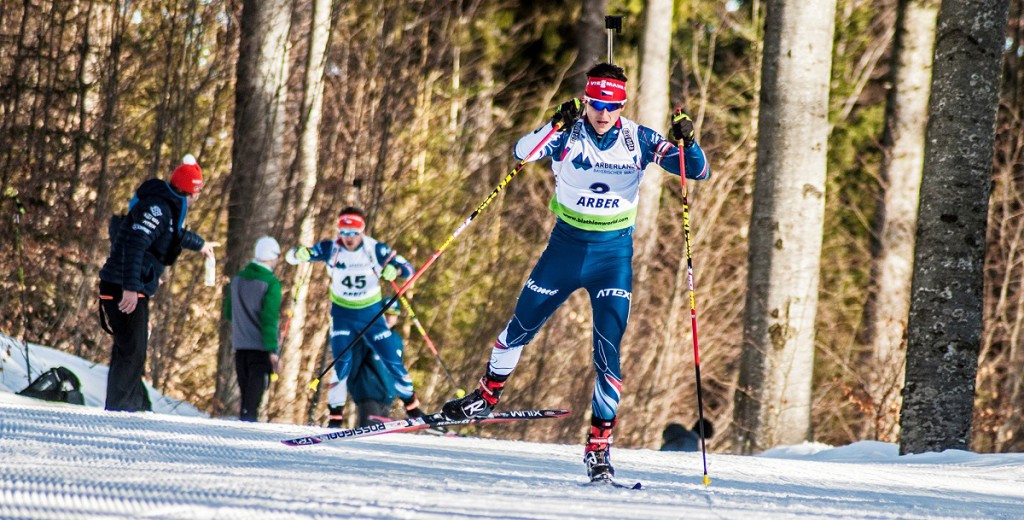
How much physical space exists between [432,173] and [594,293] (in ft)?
42.0

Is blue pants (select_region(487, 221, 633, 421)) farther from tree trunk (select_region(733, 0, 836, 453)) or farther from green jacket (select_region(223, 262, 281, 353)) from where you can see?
tree trunk (select_region(733, 0, 836, 453))

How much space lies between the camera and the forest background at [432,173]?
1291cm

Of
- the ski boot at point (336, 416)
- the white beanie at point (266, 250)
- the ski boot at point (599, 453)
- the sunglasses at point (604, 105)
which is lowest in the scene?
the ski boot at point (336, 416)

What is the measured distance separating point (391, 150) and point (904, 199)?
772 centimetres

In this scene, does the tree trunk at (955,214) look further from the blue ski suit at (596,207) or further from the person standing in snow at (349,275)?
the person standing in snow at (349,275)

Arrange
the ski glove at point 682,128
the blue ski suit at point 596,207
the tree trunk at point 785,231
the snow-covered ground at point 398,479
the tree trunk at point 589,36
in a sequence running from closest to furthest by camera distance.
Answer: the snow-covered ground at point 398,479
the ski glove at point 682,128
the blue ski suit at point 596,207
the tree trunk at point 785,231
the tree trunk at point 589,36

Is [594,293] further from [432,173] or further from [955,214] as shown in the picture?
[432,173]

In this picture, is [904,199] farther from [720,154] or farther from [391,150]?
[391,150]

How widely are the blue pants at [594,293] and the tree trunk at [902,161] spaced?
39.8 ft

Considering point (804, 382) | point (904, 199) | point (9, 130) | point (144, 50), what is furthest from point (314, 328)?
point (904, 199)

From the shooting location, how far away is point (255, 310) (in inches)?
391

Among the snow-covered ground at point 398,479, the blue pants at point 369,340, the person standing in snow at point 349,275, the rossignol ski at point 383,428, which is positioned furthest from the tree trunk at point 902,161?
the rossignol ski at point 383,428

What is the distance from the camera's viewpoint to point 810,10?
1099 centimetres

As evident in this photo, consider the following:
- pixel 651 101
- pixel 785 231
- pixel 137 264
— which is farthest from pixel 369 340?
pixel 651 101
